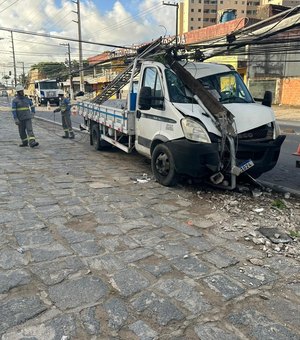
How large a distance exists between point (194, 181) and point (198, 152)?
4.29ft

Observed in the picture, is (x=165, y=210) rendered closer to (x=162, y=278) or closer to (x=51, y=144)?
(x=162, y=278)

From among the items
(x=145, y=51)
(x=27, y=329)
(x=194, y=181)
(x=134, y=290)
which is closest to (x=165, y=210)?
(x=194, y=181)

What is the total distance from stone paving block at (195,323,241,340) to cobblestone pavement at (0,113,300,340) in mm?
10

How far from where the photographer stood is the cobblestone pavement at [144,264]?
2781 millimetres

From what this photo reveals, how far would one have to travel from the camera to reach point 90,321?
278cm

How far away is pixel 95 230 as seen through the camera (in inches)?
180

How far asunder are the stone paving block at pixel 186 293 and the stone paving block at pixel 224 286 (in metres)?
0.18

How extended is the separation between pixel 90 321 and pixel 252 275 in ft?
5.69

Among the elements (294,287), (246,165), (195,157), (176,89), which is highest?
(176,89)

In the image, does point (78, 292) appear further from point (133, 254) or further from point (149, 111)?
point (149, 111)

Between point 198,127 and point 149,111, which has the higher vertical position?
point 149,111

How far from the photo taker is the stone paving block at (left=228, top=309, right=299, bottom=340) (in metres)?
2.68

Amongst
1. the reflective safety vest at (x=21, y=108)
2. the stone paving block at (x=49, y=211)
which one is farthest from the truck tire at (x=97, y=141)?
the stone paving block at (x=49, y=211)

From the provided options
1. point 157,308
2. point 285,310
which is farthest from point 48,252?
point 285,310
